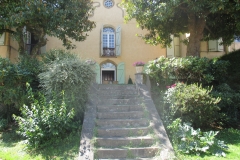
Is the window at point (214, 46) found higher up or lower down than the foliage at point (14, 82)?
higher up

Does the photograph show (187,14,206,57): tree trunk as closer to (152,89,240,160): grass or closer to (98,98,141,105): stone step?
(152,89,240,160): grass

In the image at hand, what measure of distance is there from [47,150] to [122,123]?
1924 millimetres

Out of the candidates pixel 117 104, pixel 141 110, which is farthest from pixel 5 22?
pixel 141 110

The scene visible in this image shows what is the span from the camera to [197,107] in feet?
18.1

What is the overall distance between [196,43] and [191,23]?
988mm

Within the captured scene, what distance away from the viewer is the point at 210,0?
7715mm

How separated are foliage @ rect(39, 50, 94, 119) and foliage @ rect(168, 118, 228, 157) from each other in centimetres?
266

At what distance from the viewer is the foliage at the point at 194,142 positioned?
4.52 m

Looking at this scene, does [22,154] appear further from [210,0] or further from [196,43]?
[196,43]

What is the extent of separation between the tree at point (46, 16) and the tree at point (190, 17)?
7.64 feet

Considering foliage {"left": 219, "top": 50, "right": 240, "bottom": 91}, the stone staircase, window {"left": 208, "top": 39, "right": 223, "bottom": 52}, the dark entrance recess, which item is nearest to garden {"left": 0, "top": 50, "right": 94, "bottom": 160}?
the stone staircase

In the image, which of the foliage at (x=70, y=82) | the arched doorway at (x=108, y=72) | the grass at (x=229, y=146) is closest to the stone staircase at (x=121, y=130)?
the foliage at (x=70, y=82)

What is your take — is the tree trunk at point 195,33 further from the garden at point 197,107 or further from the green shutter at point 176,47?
the green shutter at point 176,47

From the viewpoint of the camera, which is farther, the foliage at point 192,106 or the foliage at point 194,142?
the foliage at point 192,106
